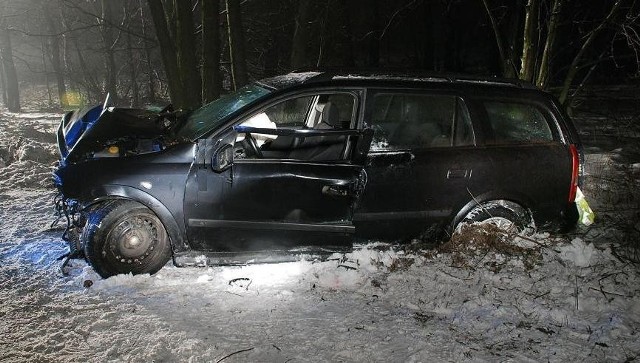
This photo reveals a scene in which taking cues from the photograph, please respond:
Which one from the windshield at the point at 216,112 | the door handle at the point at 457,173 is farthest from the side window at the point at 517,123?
the windshield at the point at 216,112

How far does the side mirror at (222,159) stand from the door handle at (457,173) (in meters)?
1.98

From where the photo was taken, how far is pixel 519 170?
4.50m

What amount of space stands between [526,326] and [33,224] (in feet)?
16.8

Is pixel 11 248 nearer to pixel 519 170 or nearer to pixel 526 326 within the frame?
pixel 526 326

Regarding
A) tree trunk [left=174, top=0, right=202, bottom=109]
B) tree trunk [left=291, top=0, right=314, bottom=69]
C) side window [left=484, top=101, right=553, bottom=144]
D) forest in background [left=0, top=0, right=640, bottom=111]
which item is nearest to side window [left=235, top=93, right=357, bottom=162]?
forest in background [left=0, top=0, right=640, bottom=111]

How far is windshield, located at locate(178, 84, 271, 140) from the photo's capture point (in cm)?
415

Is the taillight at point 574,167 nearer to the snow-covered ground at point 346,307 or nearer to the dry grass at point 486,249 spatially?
the snow-covered ground at point 346,307

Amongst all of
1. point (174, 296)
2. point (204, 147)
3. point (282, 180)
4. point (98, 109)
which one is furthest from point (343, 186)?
point (98, 109)

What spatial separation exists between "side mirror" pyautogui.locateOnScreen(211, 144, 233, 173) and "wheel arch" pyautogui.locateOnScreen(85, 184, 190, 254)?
0.55 m

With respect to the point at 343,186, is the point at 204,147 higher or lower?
higher

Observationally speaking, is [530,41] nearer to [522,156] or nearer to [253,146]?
[522,156]

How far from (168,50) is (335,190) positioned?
7.48m

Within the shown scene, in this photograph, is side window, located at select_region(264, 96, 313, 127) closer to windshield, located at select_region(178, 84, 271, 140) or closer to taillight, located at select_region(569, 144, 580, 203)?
windshield, located at select_region(178, 84, 271, 140)

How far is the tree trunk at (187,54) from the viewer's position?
9461 mm
